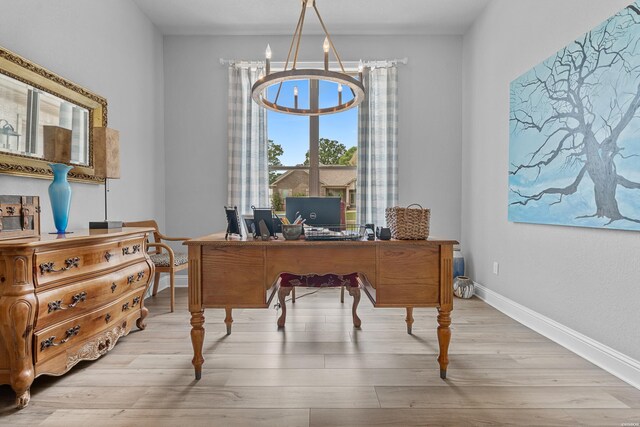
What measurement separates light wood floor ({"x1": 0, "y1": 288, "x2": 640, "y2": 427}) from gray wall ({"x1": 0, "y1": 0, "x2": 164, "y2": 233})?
50.3 inches

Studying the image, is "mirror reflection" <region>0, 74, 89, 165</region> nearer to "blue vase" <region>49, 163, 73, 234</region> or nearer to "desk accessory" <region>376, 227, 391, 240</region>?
"blue vase" <region>49, 163, 73, 234</region>

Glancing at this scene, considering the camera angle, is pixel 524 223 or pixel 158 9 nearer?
pixel 524 223

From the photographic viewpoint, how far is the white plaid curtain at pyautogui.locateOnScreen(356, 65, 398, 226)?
155 inches

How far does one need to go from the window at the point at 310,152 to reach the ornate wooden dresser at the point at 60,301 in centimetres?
213

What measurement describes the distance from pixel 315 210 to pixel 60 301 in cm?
155

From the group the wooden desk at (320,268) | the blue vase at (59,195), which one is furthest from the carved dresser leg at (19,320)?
the wooden desk at (320,268)

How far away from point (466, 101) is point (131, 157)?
394cm

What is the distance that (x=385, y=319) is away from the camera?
282 centimetres

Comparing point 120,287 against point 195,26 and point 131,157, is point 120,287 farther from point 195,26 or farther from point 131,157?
point 195,26

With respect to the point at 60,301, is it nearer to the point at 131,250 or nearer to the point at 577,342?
the point at 131,250

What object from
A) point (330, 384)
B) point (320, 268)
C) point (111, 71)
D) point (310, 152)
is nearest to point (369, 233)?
point (320, 268)

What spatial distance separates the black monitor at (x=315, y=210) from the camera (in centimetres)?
220

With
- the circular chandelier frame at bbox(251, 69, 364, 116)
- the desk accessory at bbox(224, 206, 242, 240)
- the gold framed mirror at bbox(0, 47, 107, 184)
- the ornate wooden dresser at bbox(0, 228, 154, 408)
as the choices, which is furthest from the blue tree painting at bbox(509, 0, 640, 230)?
the gold framed mirror at bbox(0, 47, 107, 184)

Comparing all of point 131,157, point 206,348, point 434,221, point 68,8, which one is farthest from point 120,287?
point 434,221
